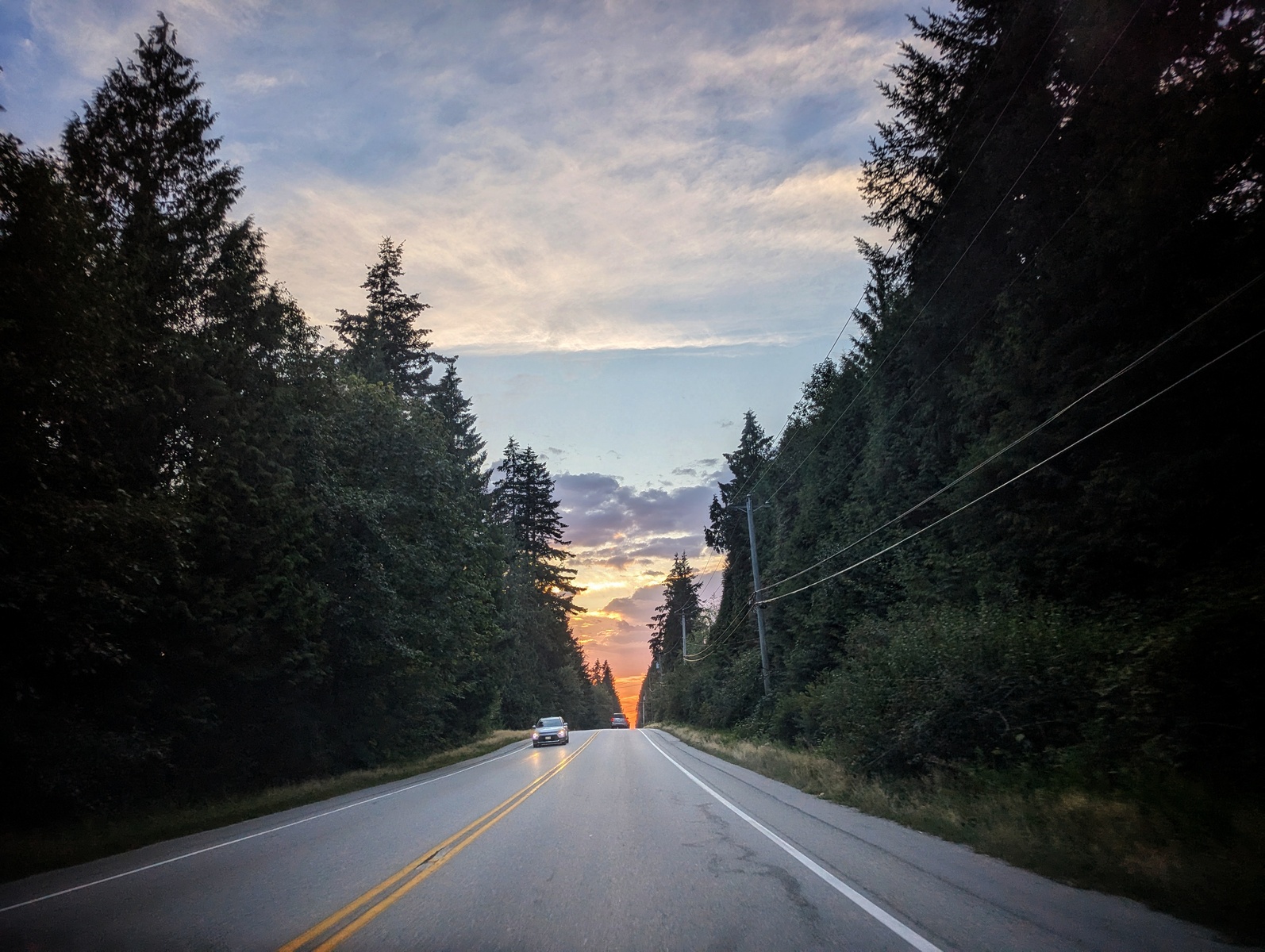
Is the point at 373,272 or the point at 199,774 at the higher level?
the point at 373,272

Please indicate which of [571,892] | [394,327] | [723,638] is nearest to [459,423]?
[394,327]

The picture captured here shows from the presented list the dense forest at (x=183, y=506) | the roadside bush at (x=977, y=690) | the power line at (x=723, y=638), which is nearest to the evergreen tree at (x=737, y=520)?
the power line at (x=723, y=638)

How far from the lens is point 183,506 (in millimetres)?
11805

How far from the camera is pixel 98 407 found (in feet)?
38.2

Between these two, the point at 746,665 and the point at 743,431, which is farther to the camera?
the point at 743,431

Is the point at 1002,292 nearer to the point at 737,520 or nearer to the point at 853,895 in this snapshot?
the point at 853,895

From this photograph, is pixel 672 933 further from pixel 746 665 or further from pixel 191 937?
pixel 746 665

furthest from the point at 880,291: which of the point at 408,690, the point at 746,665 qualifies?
the point at 408,690

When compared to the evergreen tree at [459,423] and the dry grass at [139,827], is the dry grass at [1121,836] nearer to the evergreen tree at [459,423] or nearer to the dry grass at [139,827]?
the dry grass at [139,827]

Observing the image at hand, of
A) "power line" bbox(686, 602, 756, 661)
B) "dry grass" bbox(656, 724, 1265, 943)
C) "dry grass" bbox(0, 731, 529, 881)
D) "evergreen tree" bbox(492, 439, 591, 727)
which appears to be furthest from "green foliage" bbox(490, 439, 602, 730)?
"dry grass" bbox(656, 724, 1265, 943)

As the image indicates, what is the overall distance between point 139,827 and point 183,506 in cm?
534

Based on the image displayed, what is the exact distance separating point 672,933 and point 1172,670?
6952mm

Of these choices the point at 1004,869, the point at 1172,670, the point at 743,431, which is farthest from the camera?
the point at 743,431

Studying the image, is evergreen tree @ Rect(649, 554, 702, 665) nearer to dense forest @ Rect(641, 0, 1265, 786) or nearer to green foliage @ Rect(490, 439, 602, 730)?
green foliage @ Rect(490, 439, 602, 730)
